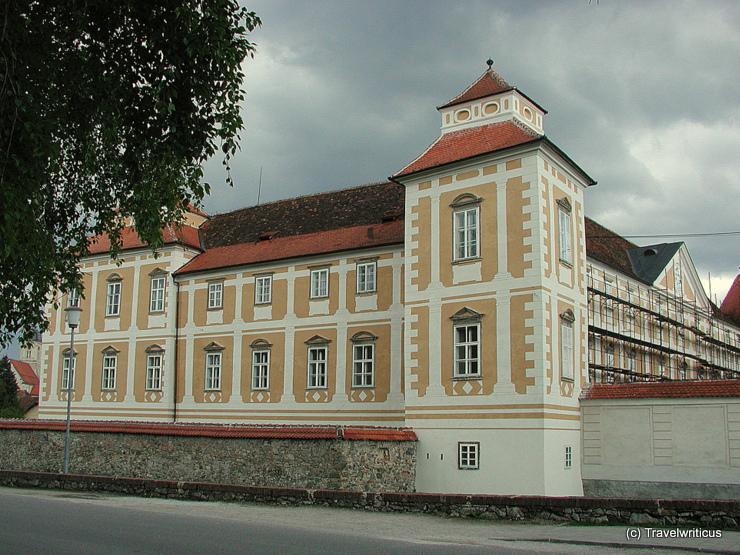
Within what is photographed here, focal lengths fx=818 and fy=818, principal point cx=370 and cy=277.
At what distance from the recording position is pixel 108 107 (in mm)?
9891

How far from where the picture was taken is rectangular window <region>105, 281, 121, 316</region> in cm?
3872

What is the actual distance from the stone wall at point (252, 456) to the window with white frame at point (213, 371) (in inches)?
307

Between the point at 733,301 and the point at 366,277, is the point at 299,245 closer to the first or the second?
the point at 366,277

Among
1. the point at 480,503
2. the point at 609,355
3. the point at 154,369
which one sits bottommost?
the point at 480,503

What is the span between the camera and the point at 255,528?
13984 millimetres

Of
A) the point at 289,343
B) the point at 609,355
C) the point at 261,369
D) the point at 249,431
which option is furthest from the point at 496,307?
the point at 261,369

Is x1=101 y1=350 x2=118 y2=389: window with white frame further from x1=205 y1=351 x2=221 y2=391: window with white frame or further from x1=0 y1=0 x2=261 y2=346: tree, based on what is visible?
x1=0 y1=0 x2=261 y2=346: tree

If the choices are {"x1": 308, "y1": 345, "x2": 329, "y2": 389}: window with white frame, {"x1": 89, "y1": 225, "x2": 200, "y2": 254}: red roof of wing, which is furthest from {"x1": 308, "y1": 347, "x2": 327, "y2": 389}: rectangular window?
{"x1": 89, "y1": 225, "x2": 200, "y2": 254}: red roof of wing

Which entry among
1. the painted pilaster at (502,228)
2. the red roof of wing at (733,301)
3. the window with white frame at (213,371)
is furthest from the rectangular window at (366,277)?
the red roof of wing at (733,301)

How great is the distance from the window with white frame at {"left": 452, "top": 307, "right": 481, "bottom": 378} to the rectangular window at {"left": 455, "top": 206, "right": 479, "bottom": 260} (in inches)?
72.1

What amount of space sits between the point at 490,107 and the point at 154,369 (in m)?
19.2

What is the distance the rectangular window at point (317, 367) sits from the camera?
104 feet

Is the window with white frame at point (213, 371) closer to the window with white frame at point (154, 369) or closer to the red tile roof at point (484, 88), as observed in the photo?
the window with white frame at point (154, 369)

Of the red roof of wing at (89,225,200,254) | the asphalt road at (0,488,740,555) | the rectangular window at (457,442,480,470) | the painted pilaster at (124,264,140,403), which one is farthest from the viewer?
the red roof of wing at (89,225,200,254)
